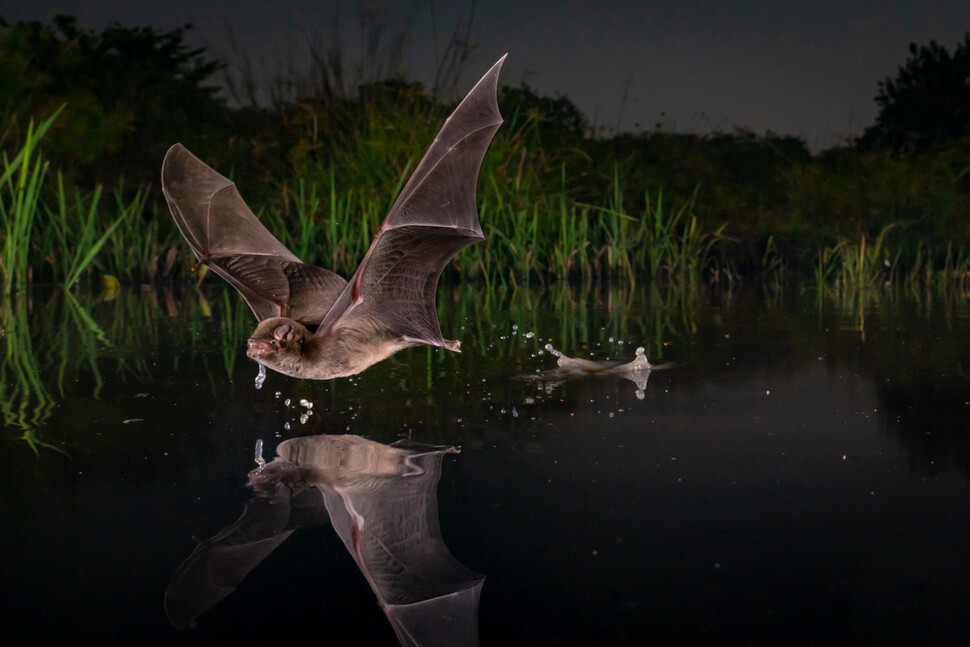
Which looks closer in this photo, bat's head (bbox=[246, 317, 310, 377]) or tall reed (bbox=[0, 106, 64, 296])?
bat's head (bbox=[246, 317, 310, 377])

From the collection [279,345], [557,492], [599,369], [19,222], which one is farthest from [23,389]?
[19,222]

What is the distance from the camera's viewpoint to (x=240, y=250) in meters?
3.14

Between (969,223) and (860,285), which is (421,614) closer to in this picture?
(860,285)

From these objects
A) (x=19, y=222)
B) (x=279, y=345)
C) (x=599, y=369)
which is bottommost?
(x=599, y=369)

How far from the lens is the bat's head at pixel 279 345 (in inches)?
102

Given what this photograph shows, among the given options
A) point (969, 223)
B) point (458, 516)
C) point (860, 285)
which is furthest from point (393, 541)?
point (969, 223)

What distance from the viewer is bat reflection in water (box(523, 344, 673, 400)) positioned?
3.27 metres

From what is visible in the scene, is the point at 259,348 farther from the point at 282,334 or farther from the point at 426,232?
the point at 426,232

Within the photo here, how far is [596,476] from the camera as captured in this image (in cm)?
194

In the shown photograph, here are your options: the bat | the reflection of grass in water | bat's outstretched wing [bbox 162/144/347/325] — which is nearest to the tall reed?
the reflection of grass in water

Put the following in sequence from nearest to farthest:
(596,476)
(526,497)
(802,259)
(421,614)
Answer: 1. (421,614)
2. (526,497)
3. (596,476)
4. (802,259)

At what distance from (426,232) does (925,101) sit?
44.0ft

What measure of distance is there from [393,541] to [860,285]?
7647 mm

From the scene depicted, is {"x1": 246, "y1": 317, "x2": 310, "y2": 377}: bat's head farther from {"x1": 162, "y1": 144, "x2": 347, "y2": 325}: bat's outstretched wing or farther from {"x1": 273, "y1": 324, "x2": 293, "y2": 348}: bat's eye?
{"x1": 162, "y1": 144, "x2": 347, "y2": 325}: bat's outstretched wing
